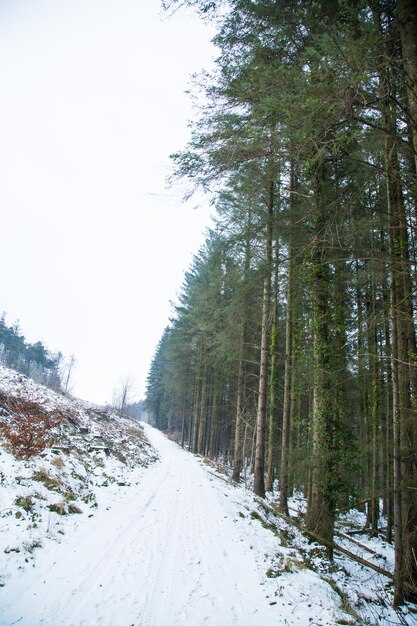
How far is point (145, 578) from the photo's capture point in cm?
437

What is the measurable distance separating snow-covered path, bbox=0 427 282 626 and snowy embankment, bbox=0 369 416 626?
0.05ft

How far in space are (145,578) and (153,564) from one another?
45cm

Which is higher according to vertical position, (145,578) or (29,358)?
(29,358)

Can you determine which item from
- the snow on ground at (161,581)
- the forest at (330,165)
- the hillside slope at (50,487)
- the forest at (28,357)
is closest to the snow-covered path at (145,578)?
the snow on ground at (161,581)

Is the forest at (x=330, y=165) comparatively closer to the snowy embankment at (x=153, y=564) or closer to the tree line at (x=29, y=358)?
the snowy embankment at (x=153, y=564)

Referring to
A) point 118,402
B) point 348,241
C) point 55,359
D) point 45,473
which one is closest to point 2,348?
point 55,359

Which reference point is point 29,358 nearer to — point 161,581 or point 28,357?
point 28,357

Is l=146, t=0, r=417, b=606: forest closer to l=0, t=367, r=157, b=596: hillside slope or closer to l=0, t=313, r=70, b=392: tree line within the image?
l=0, t=367, r=157, b=596: hillside slope

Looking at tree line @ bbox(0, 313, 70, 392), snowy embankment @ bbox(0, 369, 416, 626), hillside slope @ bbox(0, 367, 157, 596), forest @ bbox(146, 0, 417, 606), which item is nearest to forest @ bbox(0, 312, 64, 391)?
tree line @ bbox(0, 313, 70, 392)

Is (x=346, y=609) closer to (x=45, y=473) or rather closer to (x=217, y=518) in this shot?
(x=217, y=518)

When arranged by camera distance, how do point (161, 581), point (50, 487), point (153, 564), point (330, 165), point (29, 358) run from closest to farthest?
point (161, 581) → point (153, 564) → point (50, 487) → point (330, 165) → point (29, 358)

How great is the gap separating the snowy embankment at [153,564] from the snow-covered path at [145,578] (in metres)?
0.02

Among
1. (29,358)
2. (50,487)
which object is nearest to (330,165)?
(50,487)

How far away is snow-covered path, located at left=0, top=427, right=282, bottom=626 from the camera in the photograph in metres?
3.55
